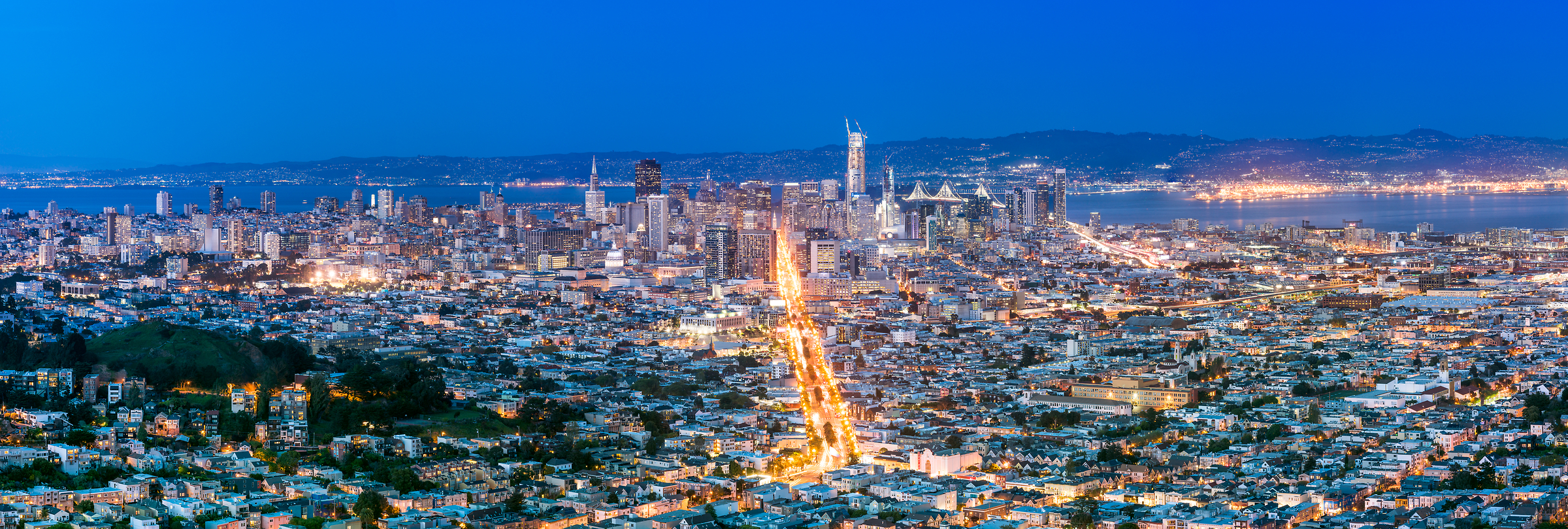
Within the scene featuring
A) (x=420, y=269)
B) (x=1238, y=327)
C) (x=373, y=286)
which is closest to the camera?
(x=1238, y=327)

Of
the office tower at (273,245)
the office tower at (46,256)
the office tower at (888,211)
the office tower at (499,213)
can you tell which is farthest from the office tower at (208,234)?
the office tower at (888,211)

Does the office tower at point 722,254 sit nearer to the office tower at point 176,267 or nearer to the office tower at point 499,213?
the office tower at point 176,267

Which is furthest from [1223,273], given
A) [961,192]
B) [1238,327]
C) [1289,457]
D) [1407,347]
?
[961,192]

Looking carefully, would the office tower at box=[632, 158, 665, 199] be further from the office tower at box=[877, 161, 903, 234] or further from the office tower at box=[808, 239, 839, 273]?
the office tower at box=[808, 239, 839, 273]

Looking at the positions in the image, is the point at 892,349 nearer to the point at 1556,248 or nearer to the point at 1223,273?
the point at 1223,273

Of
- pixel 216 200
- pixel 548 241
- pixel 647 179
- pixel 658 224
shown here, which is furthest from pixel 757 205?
pixel 216 200

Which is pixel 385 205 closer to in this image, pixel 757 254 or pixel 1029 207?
pixel 1029 207

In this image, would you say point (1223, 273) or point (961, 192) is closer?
point (1223, 273)
